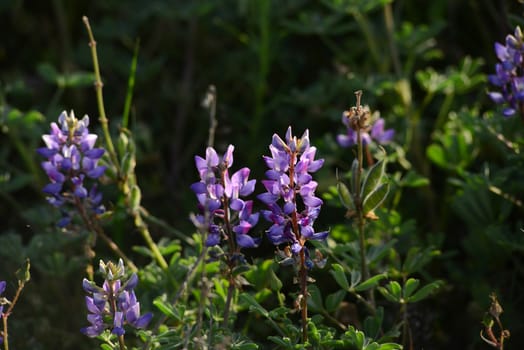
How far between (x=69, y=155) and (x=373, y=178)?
84cm

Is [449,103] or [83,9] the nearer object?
[449,103]

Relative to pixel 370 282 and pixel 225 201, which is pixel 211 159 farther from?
pixel 370 282

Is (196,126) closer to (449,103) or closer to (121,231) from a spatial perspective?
(121,231)

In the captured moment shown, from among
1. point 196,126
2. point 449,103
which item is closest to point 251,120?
point 196,126

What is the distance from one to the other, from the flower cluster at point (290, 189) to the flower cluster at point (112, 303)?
38cm

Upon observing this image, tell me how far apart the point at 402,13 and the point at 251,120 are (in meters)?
1.01

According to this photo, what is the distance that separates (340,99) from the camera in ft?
11.5

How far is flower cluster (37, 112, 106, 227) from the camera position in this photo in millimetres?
2129

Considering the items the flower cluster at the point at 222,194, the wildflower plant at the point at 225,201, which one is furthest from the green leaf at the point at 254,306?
the flower cluster at the point at 222,194

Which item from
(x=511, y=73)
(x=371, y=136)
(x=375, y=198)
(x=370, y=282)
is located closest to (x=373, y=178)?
(x=375, y=198)

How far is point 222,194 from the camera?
6.08 feet

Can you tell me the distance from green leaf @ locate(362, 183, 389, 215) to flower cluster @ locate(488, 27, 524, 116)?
0.50 metres

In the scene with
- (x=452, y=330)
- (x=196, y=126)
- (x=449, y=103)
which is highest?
(x=196, y=126)

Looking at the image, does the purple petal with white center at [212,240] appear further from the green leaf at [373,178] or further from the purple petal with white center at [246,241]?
the green leaf at [373,178]
